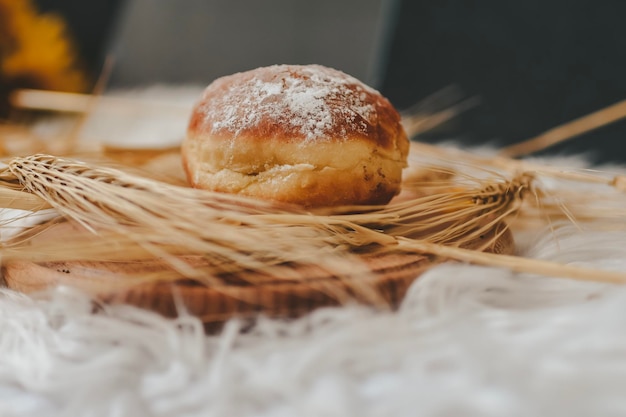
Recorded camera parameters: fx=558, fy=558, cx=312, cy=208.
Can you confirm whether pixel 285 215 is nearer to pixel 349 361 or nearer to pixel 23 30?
pixel 349 361

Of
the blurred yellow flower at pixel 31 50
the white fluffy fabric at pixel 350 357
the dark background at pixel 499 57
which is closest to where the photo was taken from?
the white fluffy fabric at pixel 350 357

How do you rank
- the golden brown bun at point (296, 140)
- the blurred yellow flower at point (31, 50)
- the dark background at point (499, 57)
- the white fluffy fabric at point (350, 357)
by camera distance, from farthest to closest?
the dark background at point (499, 57)
the blurred yellow flower at point (31, 50)
the golden brown bun at point (296, 140)
the white fluffy fabric at point (350, 357)

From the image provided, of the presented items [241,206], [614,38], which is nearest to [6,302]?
[241,206]

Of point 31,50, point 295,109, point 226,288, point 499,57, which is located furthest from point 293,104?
point 499,57

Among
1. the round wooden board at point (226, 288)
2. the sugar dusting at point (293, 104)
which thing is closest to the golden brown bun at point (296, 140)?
the sugar dusting at point (293, 104)

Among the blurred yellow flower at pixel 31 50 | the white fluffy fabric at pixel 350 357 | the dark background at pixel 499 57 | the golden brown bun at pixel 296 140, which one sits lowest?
the white fluffy fabric at pixel 350 357

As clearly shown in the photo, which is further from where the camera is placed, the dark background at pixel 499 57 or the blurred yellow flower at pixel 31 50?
the dark background at pixel 499 57

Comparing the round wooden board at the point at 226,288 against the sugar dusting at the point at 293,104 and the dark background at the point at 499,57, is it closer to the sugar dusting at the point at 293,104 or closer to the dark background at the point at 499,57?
the sugar dusting at the point at 293,104

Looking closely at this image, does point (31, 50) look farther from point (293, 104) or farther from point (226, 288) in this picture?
point (226, 288)
